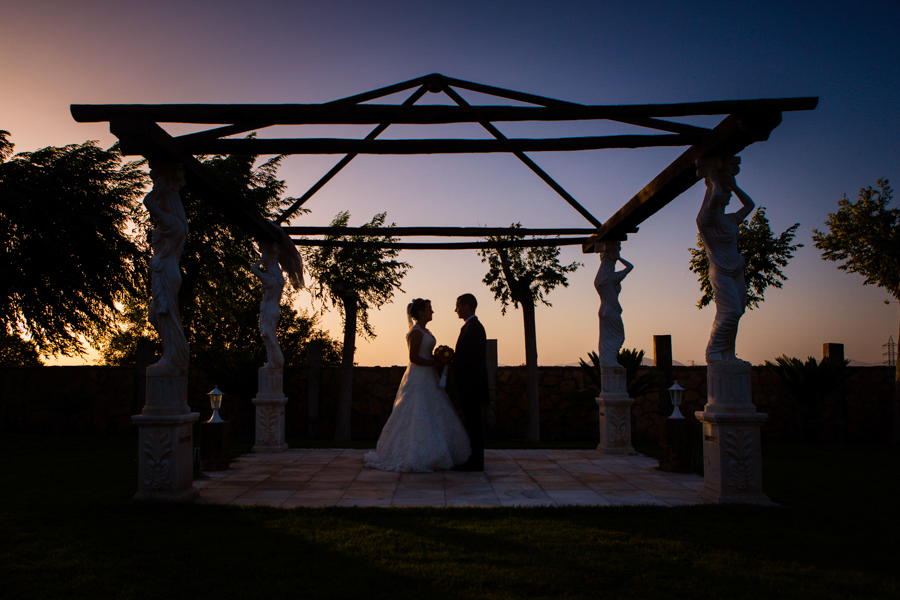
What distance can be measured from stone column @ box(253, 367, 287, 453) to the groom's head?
3337 mm

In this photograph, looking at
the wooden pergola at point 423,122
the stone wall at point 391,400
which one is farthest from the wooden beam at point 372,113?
the stone wall at point 391,400

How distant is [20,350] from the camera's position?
68.2 ft

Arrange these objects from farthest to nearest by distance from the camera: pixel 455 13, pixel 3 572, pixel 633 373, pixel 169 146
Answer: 1. pixel 633 373
2. pixel 455 13
3. pixel 169 146
4. pixel 3 572

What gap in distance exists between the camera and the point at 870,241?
507 inches

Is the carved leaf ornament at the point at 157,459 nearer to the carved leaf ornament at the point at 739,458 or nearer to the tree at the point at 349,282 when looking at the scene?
the carved leaf ornament at the point at 739,458

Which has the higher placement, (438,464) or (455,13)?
(455,13)

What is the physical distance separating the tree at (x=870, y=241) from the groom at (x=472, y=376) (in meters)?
10.3

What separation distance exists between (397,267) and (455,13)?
25.4 feet

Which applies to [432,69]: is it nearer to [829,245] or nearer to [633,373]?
[633,373]

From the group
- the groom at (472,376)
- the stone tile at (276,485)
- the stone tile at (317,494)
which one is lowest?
the stone tile at (276,485)

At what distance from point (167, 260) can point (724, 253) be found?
4937 millimetres

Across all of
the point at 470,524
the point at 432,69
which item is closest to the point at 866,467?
the point at 470,524

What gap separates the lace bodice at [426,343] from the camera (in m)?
7.62

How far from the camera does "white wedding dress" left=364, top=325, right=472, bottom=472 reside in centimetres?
717
